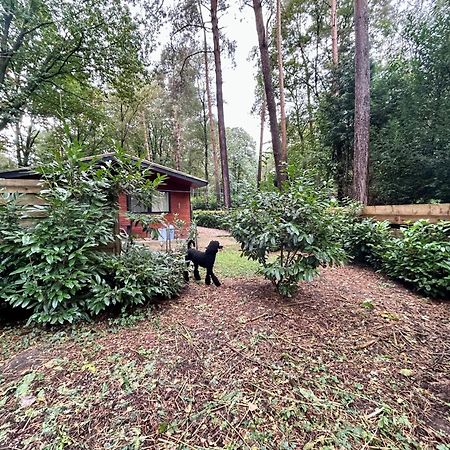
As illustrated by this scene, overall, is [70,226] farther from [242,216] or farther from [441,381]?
[441,381]

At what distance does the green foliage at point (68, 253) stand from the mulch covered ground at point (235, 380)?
11.0 inches

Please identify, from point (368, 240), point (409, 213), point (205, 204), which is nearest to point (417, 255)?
point (368, 240)

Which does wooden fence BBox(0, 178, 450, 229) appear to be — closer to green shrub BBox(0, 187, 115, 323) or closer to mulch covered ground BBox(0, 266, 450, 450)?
green shrub BBox(0, 187, 115, 323)

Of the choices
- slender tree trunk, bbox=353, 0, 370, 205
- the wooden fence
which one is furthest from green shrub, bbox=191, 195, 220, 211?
the wooden fence

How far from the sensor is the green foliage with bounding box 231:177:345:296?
2580 millimetres

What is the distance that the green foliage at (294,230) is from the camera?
2580 mm

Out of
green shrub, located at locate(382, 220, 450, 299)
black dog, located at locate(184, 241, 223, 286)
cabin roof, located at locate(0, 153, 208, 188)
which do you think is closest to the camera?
green shrub, located at locate(382, 220, 450, 299)

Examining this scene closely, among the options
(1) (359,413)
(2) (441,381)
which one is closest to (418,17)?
(2) (441,381)

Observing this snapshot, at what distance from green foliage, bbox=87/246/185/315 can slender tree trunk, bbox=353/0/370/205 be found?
4922 mm

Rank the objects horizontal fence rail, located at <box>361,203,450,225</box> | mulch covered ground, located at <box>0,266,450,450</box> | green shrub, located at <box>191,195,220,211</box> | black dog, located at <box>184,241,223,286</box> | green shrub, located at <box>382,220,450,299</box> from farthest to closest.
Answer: green shrub, located at <box>191,195,220,211</box> < horizontal fence rail, located at <box>361,203,450,225</box> < black dog, located at <box>184,241,223,286</box> < green shrub, located at <box>382,220,450,299</box> < mulch covered ground, located at <box>0,266,450,450</box>

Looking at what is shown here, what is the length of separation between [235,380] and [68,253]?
1.91m

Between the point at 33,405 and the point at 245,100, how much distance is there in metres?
19.4

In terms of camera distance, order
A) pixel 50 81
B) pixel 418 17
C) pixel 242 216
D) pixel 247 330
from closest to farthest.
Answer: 1. pixel 247 330
2. pixel 242 216
3. pixel 418 17
4. pixel 50 81

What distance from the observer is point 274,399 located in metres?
1.61
